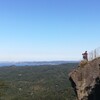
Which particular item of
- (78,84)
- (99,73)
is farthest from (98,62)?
(78,84)

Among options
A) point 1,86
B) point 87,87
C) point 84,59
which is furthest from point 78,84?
point 1,86

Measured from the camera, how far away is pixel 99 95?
116ft

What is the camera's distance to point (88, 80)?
35438 millimetres

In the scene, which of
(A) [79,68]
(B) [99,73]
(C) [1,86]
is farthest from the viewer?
(C) [1,86]

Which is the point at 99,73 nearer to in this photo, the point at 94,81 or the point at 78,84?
the point at 94,81

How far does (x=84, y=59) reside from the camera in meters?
39.1

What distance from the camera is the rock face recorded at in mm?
34500

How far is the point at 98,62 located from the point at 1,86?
A: 3292 centimetres

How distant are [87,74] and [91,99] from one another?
9.72 feet

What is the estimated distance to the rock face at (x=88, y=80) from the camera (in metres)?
34.5

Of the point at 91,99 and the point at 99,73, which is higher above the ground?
the point at 99,73

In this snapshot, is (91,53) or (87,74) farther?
(91,53)

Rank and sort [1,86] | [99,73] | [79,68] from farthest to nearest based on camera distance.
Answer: [1,86]
[79,68]
[99,73]

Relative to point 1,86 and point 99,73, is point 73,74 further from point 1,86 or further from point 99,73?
point 1,86
